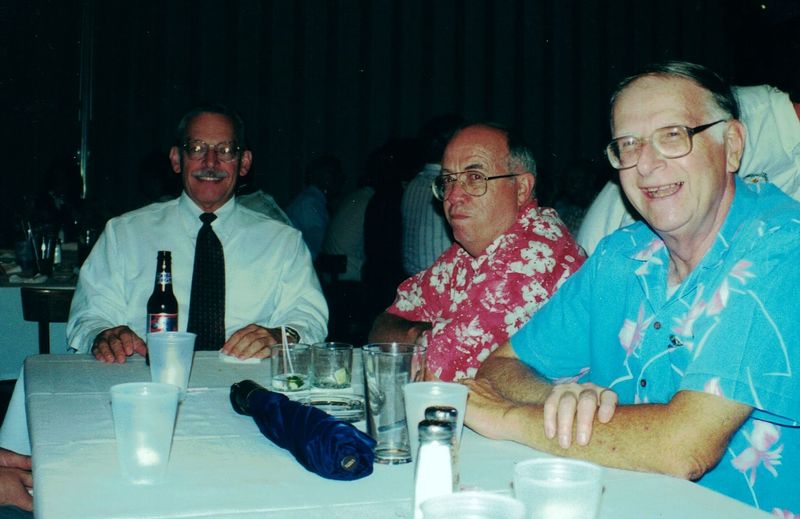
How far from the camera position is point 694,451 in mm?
1294

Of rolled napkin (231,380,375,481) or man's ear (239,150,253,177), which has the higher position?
man's ear (239,150,253,177)

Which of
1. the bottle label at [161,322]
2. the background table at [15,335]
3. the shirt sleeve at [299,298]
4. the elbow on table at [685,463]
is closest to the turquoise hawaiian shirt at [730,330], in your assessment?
the elbow on table at [685,463]

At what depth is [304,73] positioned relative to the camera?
7.93 m

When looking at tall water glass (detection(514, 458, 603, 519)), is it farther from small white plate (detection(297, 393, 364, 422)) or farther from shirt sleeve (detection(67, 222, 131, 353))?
shirt sleeve (detection(67, 222, 131, 353))

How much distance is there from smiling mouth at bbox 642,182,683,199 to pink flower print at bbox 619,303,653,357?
0.23 meters

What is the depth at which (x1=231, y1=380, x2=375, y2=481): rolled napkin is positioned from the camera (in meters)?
1.22

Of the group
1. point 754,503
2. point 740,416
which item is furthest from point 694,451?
point 754,503

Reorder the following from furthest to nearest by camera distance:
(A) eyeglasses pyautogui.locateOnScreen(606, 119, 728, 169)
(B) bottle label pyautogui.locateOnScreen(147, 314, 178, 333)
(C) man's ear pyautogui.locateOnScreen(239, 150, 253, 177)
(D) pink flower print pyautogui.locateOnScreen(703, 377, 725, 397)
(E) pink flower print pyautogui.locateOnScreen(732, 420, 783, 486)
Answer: (C) man's ear pyautogui.locateOnScreen(239, 150, 253, 177) < (B) bottle label pyautogui.locateOnScreen(147, 314, 178, 333) < (A) eyeglasses pyautogui.locateOnScreen(606, 119, 728, 169) < (E) pink flower print pyautogui.locateOnScreen(732, 420, 783, 486) < (D) pink flower print pyautogui.locateOnScreen(703, 377, 725, 397)

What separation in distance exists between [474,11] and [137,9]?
10.7 ft

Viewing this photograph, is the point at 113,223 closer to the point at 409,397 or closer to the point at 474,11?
the point at 409,397

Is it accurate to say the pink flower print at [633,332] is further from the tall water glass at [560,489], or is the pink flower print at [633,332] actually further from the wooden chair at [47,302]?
the wooden chair at [47,302]

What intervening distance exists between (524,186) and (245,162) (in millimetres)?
1079

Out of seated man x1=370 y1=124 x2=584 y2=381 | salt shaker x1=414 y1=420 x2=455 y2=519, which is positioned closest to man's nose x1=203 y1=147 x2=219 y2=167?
A: seated man x1=370 y1=124 x2=584 y2=381

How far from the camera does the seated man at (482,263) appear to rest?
2367 mm
